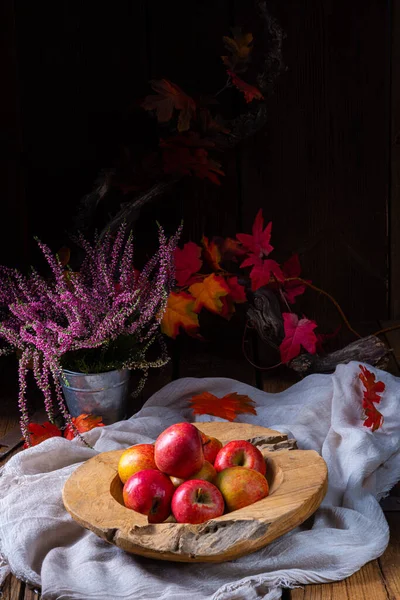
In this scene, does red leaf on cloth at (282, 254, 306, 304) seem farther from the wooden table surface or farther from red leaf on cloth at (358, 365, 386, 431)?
red leaf on cloth at (358, 365, 386, 431)

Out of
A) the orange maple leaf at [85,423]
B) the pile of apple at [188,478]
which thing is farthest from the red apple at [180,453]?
the orange maple leaf at [85,423]

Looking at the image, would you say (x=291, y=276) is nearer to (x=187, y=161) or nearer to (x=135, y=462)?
(x=187, y=161)

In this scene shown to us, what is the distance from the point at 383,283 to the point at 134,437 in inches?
45.0

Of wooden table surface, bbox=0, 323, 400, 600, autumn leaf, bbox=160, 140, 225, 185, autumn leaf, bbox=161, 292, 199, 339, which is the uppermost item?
autumn leaf, bbox=160, 140, 225, 185

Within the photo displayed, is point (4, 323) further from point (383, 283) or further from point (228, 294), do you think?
point (383, 283)

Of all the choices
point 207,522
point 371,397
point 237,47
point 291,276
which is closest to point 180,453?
point 207,522

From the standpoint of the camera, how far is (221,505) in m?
1.41

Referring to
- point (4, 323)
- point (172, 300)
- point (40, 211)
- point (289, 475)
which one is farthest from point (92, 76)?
point (289, 475)

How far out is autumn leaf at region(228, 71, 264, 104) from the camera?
2.31 meters

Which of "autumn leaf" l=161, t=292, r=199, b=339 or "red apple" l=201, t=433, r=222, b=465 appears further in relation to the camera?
"autumn leaf" l=161, t=292, r=199, b=339

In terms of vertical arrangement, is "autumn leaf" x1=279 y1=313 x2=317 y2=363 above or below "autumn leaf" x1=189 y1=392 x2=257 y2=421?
above

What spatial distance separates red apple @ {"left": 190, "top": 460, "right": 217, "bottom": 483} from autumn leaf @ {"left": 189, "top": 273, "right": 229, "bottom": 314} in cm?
85

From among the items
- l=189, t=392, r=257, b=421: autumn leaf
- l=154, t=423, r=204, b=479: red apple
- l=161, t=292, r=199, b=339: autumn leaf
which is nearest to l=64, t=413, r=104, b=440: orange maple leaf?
l=189, t=392, r=257, b=421: autumn leaf

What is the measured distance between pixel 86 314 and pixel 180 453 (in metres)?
0.56
